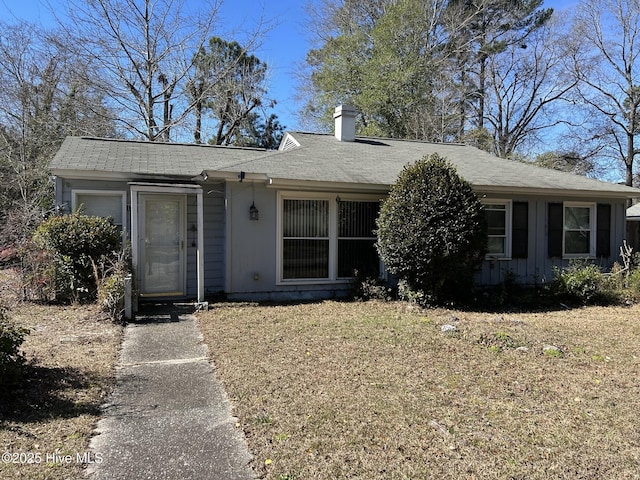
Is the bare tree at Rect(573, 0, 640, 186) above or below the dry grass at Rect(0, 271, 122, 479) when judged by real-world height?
above

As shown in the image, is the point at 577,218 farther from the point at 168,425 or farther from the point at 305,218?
the point at 168,425

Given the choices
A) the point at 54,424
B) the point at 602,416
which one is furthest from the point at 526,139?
the point at 54,424

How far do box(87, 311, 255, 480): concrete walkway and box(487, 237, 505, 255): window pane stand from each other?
7.37 meters

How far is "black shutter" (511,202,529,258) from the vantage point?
1030 cm

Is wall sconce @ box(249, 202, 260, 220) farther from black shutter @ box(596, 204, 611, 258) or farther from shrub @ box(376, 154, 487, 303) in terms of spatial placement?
black shutter @ box(596, 204, 611, 258)

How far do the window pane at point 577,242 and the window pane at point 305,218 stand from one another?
20.4 feet

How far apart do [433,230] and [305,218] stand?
2602 mm

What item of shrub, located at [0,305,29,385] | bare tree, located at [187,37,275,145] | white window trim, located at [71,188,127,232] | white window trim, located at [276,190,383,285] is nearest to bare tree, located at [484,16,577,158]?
bare tree, located at [187,37,275,145]

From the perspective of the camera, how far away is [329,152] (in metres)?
10.9

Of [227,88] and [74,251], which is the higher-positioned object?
[227,88]

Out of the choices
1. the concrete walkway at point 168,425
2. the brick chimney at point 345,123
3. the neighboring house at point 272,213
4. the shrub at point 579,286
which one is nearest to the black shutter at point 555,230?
the neighboring house at point 272,213

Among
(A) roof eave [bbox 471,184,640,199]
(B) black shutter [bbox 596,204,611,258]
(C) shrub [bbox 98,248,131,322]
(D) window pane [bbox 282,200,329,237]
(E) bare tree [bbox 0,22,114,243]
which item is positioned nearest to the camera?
(C) shrub [bbox 98,248,131,322]

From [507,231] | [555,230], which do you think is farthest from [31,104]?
[555,230]

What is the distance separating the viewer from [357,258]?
31.1 feet
